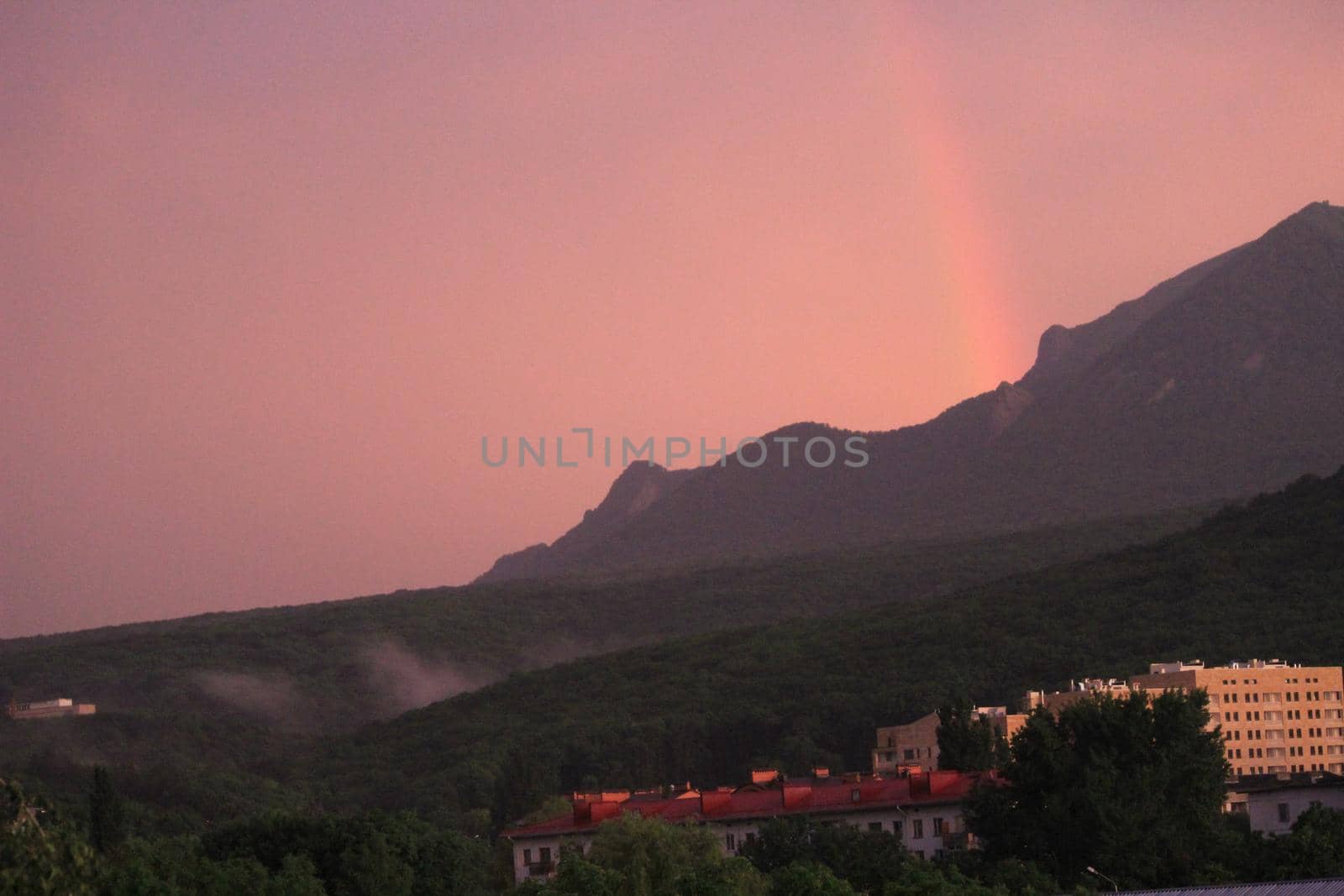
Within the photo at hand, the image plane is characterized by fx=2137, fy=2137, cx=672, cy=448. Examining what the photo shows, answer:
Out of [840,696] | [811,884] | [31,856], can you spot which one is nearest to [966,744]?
[811,884]

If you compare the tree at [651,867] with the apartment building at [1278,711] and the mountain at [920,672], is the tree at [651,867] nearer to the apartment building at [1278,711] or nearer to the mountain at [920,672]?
the apartment building at [1278,711]

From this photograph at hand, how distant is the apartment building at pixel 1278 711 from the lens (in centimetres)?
13088

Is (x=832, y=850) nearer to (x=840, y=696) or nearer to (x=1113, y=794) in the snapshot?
(x=1113, y=794)

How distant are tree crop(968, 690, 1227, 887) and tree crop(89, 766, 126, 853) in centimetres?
3548

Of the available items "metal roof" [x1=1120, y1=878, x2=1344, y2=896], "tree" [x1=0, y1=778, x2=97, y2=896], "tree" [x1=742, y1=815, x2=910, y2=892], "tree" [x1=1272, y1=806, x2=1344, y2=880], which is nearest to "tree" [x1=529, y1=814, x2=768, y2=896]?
"tree" [x1=742, y1=815, x2=910, y2=892]

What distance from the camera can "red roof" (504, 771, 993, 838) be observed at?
277ft

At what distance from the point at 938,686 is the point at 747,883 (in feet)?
337

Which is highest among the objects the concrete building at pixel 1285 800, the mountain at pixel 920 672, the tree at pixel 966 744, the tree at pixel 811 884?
the mountain at pixel 920 672

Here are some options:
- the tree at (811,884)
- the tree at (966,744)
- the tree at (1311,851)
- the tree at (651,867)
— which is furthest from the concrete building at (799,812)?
the tree at (811,884)

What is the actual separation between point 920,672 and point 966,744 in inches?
3244

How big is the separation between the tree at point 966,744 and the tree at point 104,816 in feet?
115

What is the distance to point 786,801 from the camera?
3462 inches

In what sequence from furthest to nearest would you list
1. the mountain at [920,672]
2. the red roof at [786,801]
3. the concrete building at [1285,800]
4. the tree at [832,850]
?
the mountain at [920,672] < the red roof at [786,801] < the concrete building at [1285,800] < the tree at [832,850]

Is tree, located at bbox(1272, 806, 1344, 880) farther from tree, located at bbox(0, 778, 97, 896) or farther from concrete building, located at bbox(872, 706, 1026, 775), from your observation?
concrete building, located at bbox(872, 706, 1026, 775)
